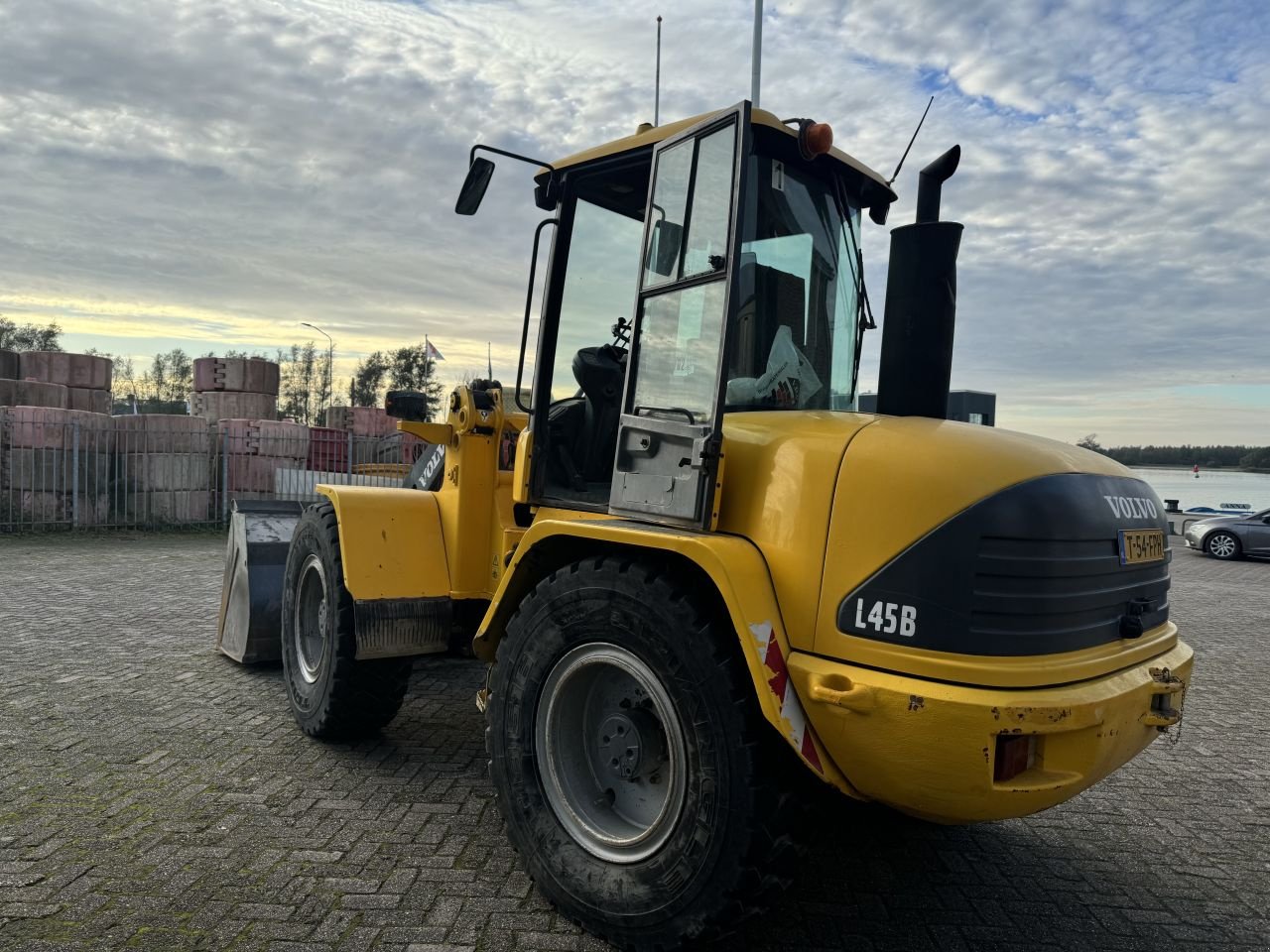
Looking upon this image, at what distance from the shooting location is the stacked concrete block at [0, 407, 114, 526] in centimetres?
1541

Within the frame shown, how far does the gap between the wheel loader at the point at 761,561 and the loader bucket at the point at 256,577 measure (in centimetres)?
298

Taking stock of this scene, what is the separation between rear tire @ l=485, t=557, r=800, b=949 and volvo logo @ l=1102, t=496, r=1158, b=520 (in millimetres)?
1323

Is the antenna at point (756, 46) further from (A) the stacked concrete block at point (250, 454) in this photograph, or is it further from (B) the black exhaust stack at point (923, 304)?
Result: (A) the stacked concrete block at point (250, 454)

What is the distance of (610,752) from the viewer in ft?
10.4

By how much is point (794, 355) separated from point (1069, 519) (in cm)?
120

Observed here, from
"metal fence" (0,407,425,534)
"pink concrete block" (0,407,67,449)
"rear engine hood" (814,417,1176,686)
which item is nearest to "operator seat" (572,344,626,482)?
"rear engine hood" (814,417,1176,686)

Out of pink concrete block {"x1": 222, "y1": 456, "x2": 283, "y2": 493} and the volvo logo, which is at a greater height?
the volvo logo

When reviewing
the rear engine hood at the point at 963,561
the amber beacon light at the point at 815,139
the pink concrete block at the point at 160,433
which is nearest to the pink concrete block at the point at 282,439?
the pink concrete block at the point at 160,433

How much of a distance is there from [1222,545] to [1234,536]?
363 mm

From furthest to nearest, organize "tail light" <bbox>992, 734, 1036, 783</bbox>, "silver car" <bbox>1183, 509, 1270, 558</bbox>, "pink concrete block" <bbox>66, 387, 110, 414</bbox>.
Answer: "pink concrete block" <bbox>66, 387, 110, 414</bbox>
"silver car" <bbox>1183, 509, 1270, 558</bbox>
"tail light" <bbox>992, 734, 1036, 783</bbox>

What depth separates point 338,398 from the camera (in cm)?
4809

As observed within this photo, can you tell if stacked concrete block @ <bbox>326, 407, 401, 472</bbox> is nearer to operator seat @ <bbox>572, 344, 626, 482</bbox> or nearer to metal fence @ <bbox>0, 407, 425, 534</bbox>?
metal fence @ <bbox>0, 407, 425, 534</bbox>

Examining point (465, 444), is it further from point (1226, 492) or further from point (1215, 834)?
point (1226, 492)

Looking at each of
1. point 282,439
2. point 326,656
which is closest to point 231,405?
point 282,439
